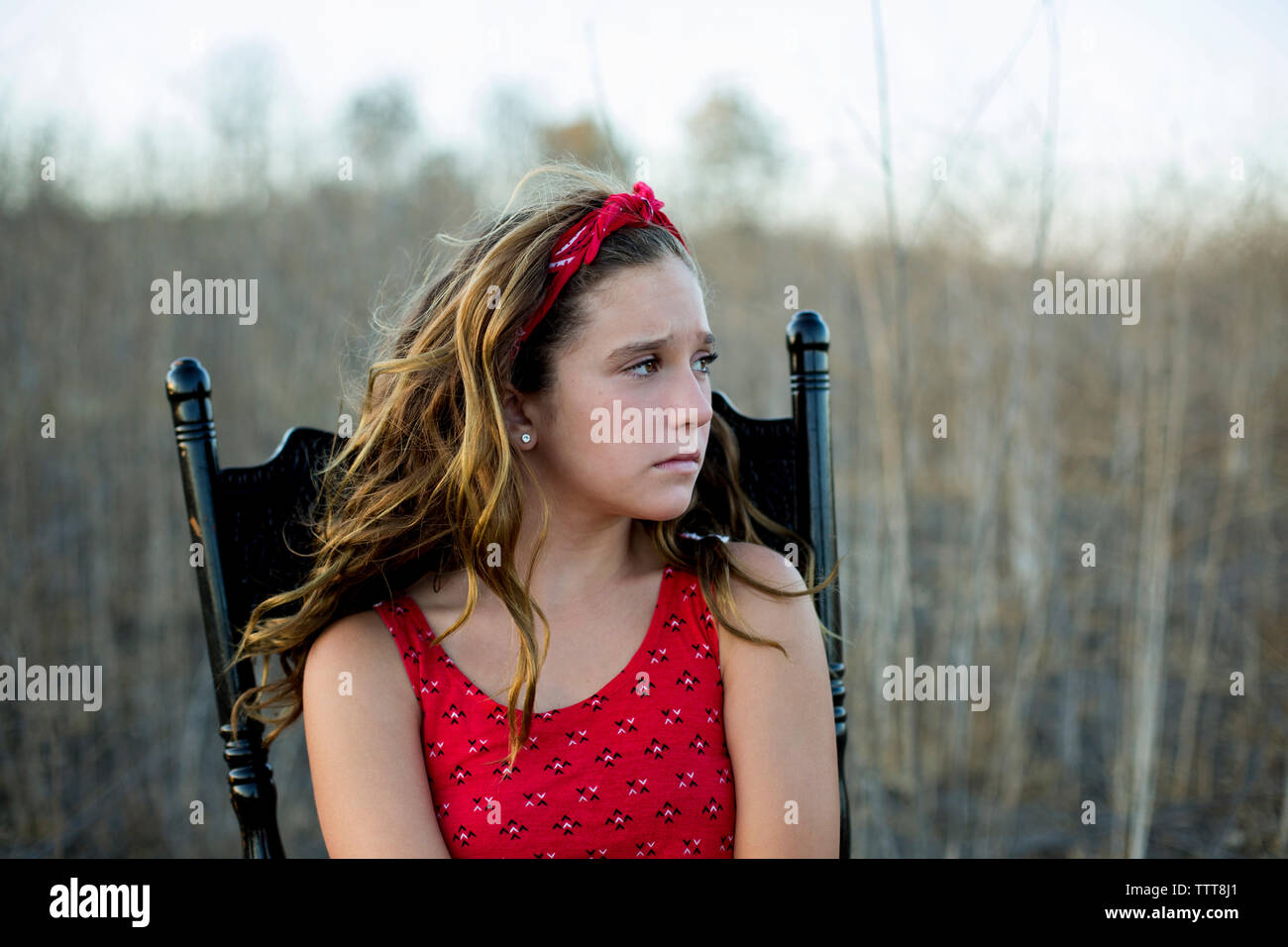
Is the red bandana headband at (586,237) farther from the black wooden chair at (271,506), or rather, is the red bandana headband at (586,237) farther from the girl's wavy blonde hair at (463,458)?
the black wooden chair at (271,506)

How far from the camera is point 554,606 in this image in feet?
4.19

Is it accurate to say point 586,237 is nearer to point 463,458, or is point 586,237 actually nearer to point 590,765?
point 463,458

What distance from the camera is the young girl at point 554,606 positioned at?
116 centimetres

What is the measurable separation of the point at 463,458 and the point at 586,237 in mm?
316

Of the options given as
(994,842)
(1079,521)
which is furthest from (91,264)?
(1079,521)

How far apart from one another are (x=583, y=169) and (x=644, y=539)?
0.53 metres

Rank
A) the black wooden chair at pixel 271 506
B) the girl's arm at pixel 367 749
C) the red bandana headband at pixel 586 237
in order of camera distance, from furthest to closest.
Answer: the black wooden chair at pixel 271 506 → the red bandana headband at pixel 586 237 → the girl's arm at pixel 367 749

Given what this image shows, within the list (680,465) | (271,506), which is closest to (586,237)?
(680,465)

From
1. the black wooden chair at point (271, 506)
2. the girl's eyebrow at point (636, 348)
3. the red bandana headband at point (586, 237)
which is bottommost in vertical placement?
the black wooden chair at point (271, 506)

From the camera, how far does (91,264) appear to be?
3.24m

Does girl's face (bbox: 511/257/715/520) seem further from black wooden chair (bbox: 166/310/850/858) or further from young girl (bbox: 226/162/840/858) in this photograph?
black wooden chair (bbox: 166/310/850/858)

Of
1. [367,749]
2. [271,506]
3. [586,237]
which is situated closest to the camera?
[367,749]

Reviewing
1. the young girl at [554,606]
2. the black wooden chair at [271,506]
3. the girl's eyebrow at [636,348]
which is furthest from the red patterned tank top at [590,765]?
the girl's eyebrow at [636,348]

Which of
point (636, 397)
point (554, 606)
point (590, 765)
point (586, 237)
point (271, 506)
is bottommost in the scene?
point (590, 765)
